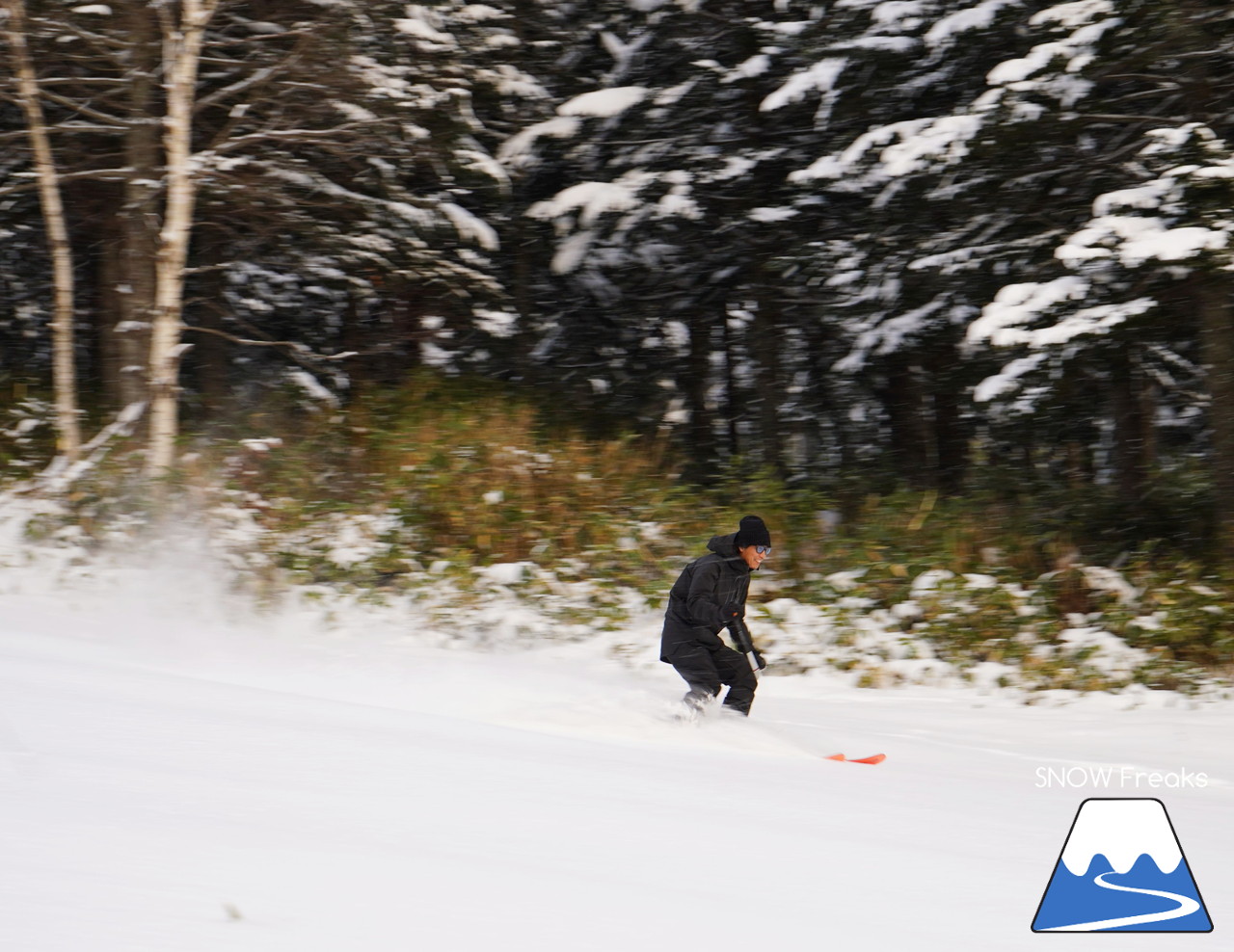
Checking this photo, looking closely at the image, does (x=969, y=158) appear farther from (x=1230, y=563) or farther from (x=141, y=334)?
(x=141, y=334)

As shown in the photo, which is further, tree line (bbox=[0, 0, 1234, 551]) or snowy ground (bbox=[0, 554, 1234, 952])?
tree line (bbox=[0, 0, 1234, 551])

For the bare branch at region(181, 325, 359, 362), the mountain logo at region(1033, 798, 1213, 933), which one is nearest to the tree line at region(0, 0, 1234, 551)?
the bare branch at region(181, 325, 359, 362)

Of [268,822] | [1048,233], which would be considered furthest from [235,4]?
[268,822]

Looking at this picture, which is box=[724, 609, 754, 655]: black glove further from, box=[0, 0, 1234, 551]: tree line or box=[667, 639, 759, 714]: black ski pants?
box=[0, 0, 1234, 551]: tree line

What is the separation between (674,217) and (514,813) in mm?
9680

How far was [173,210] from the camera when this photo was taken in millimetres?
11234

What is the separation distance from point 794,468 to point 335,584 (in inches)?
244

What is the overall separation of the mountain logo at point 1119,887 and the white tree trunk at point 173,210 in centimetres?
923

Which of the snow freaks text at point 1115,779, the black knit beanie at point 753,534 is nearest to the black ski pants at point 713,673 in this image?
the black knit beanie at point 753,534

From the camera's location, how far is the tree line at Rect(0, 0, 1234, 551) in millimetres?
10039

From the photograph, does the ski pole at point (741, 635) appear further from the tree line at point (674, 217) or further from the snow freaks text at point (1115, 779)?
the tree line at point (674, 217)

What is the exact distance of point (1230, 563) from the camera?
10.1m

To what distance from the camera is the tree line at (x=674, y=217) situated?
32.9 ft

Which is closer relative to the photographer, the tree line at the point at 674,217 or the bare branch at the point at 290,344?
the tree line at the point at 674,217
